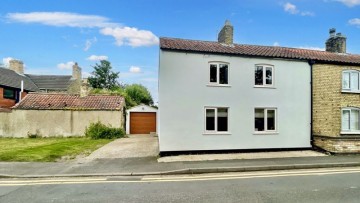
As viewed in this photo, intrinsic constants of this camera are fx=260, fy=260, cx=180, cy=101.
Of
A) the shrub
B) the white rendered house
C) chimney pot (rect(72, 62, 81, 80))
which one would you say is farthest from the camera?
chimney pot (rect(72, 62, 81, 80))

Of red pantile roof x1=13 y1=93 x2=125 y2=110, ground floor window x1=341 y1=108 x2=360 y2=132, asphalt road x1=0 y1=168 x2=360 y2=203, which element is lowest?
asphalt road x1=0 y1=168 x2=360 y2=203

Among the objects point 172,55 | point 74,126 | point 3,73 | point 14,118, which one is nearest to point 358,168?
point 172,55

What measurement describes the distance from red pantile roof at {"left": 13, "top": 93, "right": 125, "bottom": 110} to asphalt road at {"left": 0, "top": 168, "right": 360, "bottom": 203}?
50.6 ft

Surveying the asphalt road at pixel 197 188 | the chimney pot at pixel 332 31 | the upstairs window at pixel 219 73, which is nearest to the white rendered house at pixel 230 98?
the upstairs window at pixel 219 73

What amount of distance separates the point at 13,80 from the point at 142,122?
2024 centimetres

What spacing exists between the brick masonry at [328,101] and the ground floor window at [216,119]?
5.92 metres

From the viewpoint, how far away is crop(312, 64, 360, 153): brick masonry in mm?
15984

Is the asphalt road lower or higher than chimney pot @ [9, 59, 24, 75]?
lower

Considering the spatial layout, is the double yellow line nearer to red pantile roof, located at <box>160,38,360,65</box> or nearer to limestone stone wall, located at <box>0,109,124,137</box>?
red pantile roof, located at <box>160,38,360,65</box>

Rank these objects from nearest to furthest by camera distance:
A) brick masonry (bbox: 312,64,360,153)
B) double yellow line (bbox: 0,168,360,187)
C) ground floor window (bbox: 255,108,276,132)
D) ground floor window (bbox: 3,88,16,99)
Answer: double yellow line (bbox: 0,168,360,187) → ground floor window (bbox: 255,108,276,132) → brick masonry (bbox: 312,64,360,153) → ground floor window (bbox: 3,88,16,99)

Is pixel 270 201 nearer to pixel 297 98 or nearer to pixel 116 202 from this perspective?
pixel 116 202

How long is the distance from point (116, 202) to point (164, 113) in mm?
7675

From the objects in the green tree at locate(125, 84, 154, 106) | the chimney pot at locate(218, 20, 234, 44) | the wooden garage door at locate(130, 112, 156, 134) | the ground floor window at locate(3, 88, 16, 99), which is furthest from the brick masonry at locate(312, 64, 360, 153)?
the ground floor window at locate(3, 88, 16, 99)

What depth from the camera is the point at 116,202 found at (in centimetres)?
681
